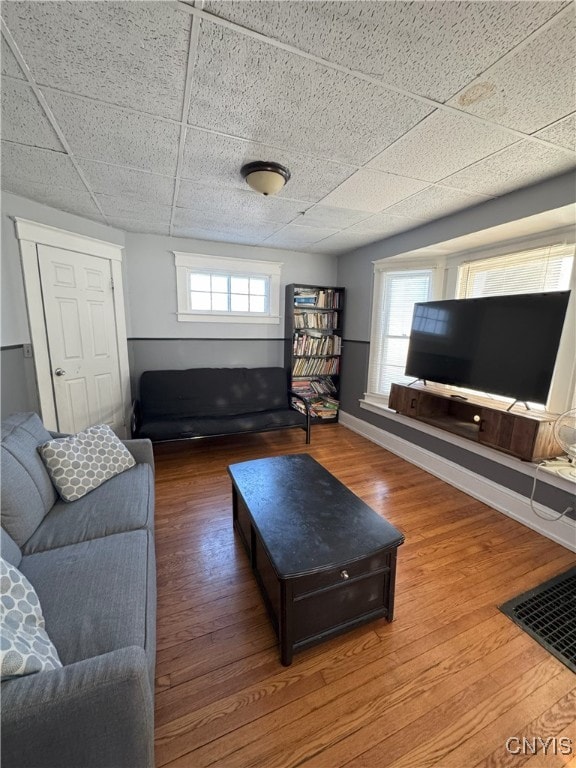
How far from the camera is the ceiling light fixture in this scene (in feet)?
5.87

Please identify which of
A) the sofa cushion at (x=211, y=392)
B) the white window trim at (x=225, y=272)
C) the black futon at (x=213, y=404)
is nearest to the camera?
the black futon at (x=213, y=404)

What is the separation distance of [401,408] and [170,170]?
269cm

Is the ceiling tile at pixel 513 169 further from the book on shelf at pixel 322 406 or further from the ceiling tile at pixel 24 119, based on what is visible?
the book on shelf at pixel 322 406

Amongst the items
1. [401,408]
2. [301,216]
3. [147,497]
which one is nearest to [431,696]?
[147,497]

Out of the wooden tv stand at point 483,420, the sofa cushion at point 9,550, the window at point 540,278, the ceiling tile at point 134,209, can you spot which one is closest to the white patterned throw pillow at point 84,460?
the sofa cushion at point 9,550

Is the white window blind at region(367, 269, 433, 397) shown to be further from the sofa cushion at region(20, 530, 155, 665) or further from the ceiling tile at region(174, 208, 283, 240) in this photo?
the sofa cushion at region(20, 530, 155, 665)

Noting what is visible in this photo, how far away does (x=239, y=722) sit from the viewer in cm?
106

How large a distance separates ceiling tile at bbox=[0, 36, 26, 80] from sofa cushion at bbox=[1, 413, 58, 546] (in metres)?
1.49

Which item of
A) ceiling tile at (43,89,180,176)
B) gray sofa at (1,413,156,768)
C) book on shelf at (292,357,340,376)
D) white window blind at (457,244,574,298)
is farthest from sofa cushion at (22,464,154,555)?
white window blind at (457,244,574,298)

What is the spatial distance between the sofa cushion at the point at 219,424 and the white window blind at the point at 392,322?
1068 mm

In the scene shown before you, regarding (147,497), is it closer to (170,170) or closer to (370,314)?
(170,170)

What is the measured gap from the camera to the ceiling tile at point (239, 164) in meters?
1.62

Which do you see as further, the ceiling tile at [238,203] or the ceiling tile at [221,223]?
the ceiling tile at [221,223]

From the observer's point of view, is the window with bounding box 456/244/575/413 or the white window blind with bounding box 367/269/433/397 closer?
the window with bounding box 456/244/575/413
